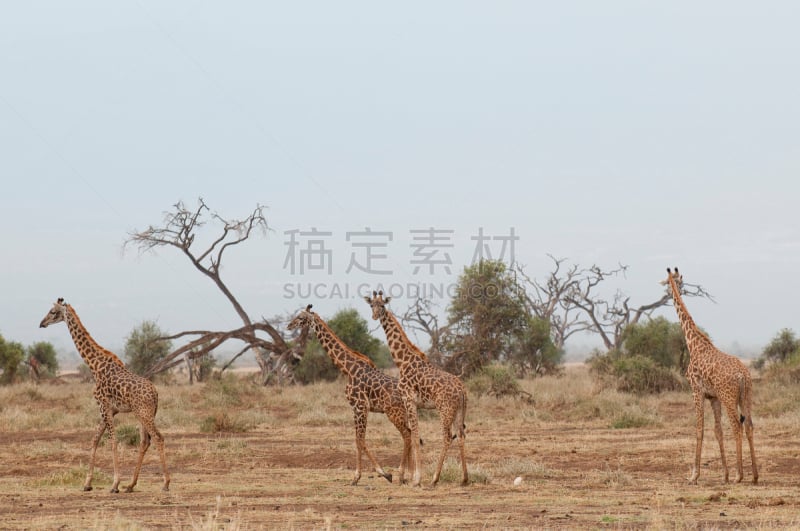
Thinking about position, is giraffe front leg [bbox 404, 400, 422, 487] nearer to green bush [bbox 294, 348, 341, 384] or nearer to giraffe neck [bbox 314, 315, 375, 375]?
giraffe neck [bbox 314, 315, 375, 375]

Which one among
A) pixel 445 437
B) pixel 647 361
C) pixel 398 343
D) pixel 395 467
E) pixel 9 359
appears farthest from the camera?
pixel 9 359

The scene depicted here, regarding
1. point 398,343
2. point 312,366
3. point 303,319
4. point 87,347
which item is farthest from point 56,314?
point 312,366

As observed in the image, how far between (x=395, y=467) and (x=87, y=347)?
574 centimetres

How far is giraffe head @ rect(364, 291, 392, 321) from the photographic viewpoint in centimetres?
1448

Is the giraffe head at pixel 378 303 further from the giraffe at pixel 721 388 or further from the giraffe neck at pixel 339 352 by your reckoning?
the giraffe at pixel 721 388

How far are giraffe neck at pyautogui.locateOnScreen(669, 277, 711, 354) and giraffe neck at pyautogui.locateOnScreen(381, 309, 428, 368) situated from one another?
164 inches

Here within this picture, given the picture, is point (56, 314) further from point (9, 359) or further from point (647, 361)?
point (9, 359)

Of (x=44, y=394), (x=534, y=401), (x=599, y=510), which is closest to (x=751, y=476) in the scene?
(x=599, y=510)

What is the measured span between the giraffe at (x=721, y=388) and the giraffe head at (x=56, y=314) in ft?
31.1

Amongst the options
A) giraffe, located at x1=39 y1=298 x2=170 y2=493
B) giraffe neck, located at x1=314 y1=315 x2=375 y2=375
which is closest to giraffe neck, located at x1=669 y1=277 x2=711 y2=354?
giraffe neck, located at x1=314 y1=315 x2=375 y2=375

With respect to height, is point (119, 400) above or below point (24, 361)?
below

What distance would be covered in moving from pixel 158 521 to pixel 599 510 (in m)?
4.98

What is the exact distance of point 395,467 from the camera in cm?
1659

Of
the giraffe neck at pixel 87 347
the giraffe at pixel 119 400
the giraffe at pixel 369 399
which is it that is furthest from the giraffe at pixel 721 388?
the giraffe neck at pixel 87 347
